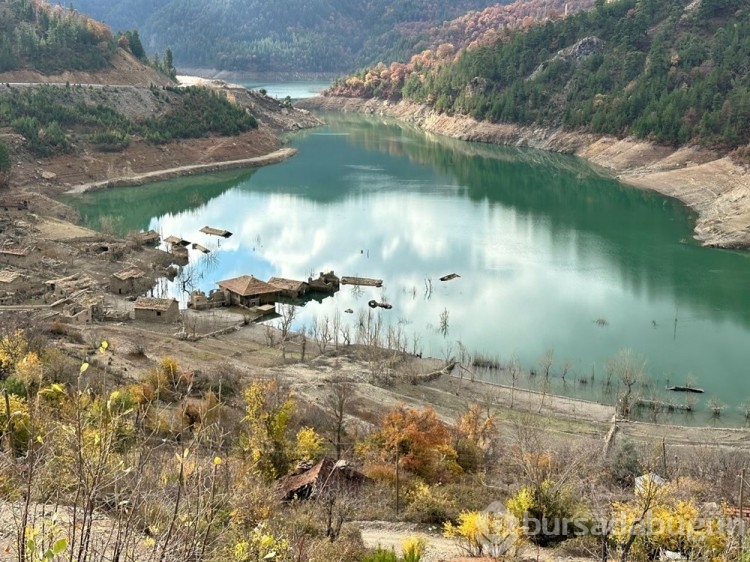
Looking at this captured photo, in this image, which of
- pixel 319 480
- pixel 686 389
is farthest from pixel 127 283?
pixel 686 389

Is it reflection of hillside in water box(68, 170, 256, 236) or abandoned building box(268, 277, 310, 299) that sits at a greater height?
reflection of hillside in water box(68, 170, 256, 236)

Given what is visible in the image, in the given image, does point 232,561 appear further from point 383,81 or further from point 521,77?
point 383,81

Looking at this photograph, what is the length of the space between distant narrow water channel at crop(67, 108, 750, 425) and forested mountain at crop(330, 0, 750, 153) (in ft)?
32.6

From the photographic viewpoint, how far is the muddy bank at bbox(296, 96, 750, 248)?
181ft

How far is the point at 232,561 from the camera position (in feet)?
26.8

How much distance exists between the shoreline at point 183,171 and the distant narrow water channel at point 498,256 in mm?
1551

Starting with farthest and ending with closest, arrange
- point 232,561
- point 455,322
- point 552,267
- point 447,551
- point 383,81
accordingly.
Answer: point 383,81 → point 552,267 → point 455,322 → point 447,551 → point 232,561

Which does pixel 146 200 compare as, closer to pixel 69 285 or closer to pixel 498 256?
pixel 69 285

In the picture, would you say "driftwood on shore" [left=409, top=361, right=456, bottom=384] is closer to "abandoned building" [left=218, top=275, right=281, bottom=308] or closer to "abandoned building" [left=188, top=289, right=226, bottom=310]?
"abandoned building" [left=218, top=275, right=281, bottom=308]

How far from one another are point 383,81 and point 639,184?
87.8 metres

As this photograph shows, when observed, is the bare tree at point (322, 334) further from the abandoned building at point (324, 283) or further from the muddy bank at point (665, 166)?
the muddy bank at point (665, 166)

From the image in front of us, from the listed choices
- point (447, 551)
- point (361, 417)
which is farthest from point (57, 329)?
point (447, 551)

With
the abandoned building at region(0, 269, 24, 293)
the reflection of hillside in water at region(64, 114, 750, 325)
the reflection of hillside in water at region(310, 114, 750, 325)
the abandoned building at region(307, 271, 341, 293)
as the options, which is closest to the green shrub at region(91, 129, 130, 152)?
the reflection of hillside in water at region(64, 114, 750, 325)

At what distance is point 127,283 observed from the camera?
40.7 m
